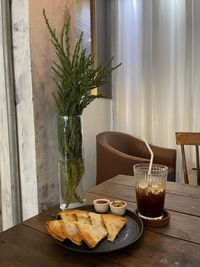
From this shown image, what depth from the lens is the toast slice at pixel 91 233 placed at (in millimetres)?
655

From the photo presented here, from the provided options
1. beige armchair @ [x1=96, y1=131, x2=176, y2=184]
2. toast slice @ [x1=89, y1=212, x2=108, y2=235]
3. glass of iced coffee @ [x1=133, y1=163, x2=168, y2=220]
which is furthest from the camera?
beige armchair @ [x1=96, y1=131, x2=176, y2=184]

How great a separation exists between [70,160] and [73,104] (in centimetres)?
18

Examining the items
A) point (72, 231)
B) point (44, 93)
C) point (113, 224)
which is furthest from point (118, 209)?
point (44, 93)

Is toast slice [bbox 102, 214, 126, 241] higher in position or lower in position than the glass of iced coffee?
lower

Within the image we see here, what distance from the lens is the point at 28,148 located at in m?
0.96

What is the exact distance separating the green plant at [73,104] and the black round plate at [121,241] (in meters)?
0.22

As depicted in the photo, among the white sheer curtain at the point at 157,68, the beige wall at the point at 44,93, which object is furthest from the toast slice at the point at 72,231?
the white sheer curtain at the point at 157,68

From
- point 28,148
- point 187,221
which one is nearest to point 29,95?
point 28,148

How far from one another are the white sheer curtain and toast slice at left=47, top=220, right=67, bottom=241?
231 centimetres

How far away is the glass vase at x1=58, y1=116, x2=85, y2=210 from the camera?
88 centimetres

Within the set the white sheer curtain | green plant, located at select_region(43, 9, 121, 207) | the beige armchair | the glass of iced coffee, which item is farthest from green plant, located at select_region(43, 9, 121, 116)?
the white sheer curtain

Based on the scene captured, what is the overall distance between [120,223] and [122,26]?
2655 mm

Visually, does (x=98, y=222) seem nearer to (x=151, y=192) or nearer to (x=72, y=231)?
(x=72, y=231)

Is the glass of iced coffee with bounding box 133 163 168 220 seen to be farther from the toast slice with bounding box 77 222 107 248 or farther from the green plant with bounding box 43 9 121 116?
the green plant with bounding box 43 9 121 116
